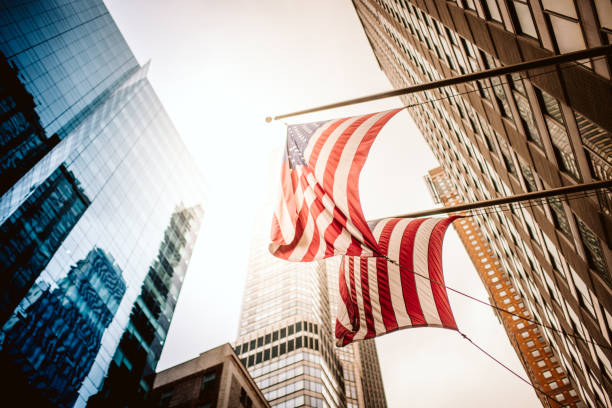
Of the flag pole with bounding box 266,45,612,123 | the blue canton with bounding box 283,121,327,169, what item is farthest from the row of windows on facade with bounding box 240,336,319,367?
the flag pole with bounding box 266,45,612,123

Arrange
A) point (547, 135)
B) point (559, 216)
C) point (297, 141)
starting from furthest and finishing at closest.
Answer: point (559, 216) → point (547, 135) → point (297, 141)

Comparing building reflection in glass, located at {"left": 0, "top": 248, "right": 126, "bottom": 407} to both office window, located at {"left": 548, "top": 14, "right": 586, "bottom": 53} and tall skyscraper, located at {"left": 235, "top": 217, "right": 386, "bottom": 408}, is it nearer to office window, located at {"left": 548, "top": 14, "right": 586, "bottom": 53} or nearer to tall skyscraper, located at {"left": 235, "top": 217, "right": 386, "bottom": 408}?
tall skyscraper, located at {"left": 235, "top": 217, "right": 386, "bottom": 408}

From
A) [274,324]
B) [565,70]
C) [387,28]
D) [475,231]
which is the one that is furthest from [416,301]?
[475,231]

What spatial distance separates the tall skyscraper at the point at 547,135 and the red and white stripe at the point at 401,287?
382cm

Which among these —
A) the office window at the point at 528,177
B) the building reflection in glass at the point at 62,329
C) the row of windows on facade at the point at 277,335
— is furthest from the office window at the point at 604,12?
the row of windows on facade at the point at 277,335

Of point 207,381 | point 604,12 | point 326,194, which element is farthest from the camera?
point 207,381

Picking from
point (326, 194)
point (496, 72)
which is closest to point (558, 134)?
point (496, 72)

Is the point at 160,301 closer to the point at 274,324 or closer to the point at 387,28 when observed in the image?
the point at 274,324

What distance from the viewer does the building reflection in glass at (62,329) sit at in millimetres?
35969

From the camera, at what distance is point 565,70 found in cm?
828

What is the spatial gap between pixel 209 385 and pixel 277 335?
36.5 metres

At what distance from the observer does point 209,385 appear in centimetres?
4141

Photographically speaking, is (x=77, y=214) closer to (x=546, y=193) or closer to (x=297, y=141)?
(x=297, y=141)

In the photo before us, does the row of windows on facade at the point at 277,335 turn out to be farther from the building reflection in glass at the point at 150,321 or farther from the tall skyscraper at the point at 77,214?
the tall skyscraper at the point at 77,214
